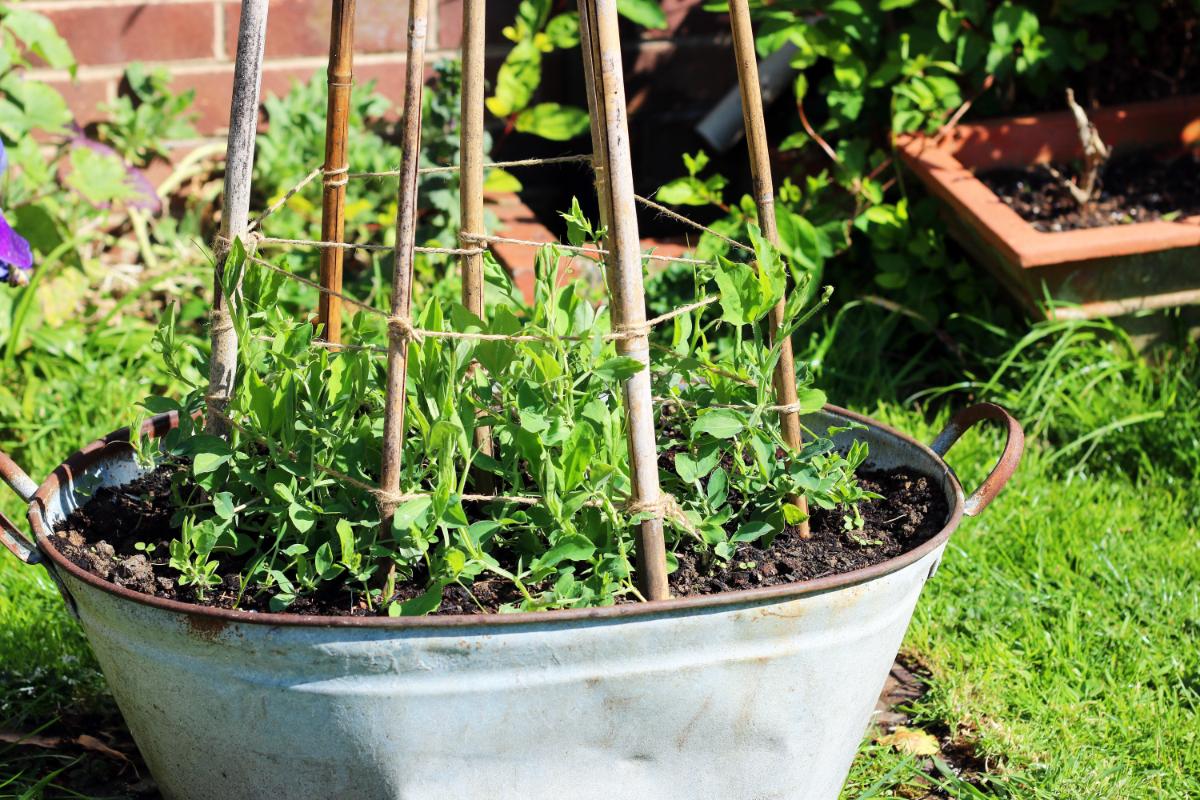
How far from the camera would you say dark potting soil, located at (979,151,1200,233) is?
2.84 metres

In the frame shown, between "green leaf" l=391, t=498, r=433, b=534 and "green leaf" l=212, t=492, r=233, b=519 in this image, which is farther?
"green leaf" l=212, t=492, r=233, b=519

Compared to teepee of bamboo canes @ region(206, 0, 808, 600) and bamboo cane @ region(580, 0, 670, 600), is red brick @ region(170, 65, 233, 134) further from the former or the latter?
bamboo cane @ region(580, 0, 670, 600)

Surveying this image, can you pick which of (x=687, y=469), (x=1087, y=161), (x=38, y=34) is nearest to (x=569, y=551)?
(x=687, y=469)

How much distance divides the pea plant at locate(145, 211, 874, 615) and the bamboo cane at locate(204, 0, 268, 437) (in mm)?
32

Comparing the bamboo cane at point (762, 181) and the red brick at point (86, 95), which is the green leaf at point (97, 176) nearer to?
the red brick at point (86, 95)

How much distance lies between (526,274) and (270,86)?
89 centimetres

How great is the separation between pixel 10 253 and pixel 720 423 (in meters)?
1.02

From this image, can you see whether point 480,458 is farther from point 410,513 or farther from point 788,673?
point 788,673

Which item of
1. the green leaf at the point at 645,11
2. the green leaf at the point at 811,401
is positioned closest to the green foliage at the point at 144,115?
the green leaf at the point at 645,11

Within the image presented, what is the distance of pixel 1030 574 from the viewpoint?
2.24 metres

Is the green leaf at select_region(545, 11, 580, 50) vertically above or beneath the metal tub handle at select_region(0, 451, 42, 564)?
above

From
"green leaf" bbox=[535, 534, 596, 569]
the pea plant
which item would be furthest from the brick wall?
"green leaf" bbox=[535, 534, 596, 569]

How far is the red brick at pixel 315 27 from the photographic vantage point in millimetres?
3111

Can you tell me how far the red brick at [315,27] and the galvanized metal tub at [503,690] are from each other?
195 cm
